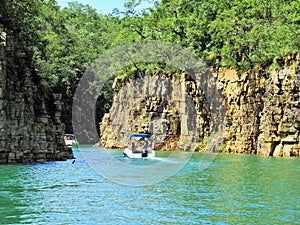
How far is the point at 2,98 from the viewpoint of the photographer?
31609mm

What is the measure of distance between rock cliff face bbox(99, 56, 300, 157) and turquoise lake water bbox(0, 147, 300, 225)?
15127 mm

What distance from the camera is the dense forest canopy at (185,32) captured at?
45750 mm

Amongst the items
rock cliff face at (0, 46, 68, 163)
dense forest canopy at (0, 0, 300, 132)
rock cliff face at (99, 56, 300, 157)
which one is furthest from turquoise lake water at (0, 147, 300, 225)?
rock cliff face at (99, 56, 300, 157)

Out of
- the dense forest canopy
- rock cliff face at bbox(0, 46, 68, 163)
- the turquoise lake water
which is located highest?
the dense forest canopy

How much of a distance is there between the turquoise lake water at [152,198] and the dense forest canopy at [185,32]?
13261 millimetres

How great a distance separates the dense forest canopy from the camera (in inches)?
1801

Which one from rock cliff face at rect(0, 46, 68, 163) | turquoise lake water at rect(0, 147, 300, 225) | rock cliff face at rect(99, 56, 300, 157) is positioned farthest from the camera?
rock cliff face at rect(99, 56, 300, 157)

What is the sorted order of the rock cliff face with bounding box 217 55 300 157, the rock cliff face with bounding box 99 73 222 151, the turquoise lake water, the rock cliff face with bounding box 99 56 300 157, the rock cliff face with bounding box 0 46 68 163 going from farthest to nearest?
the rock cliff face with bounding box 99 73 222 151 < the rock cliff face with bounding box 99 56 300 157 < the rock cliff face with bounding box 217 55 300 157 < the rock cliff face with bounding box 0 46 68 163 < the turquoise lake water

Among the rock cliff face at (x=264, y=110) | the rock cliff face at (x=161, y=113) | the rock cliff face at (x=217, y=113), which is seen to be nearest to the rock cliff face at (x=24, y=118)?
the rock cliff face at (x=264, y=110)

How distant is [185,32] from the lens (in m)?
58.8

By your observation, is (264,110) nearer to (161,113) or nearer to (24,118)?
(161,113)

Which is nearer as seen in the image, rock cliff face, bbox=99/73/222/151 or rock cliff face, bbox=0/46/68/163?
rock cliff face, bbox=0/46/68/163

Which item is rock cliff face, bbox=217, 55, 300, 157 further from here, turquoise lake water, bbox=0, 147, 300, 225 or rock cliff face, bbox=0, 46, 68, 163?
rock cliff face, bbox=0, 46, 68, 163

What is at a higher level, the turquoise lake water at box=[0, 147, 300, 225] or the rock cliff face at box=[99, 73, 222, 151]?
the rock cliff face at box=[99, 73, 222, 151]
